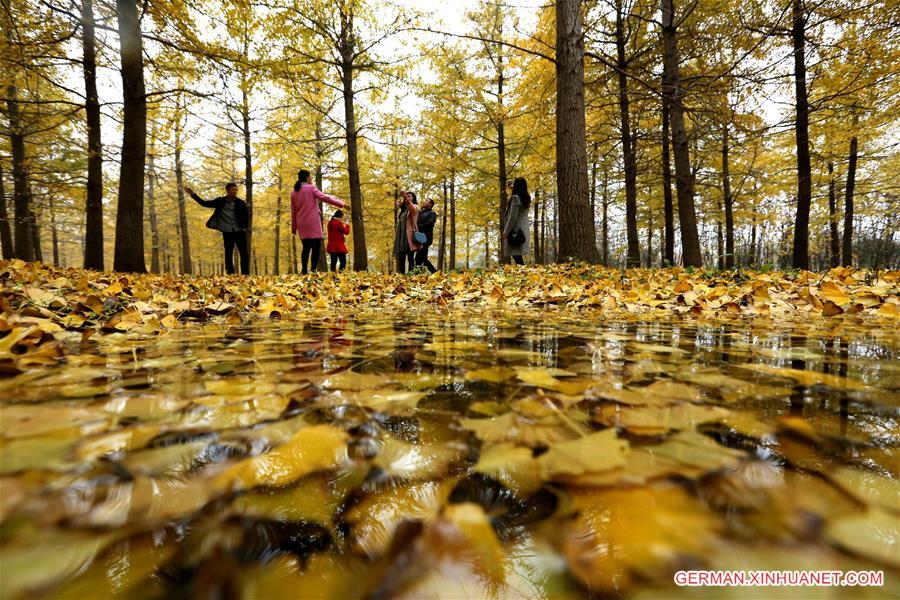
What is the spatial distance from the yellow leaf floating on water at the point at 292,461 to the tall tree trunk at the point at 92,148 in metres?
8.42

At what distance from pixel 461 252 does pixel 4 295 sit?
89.2ft

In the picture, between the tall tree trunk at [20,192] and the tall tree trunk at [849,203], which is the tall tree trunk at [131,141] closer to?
the tall tree trunk at [20,192]

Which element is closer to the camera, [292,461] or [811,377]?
[292,461]

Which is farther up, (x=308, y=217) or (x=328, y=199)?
(x=328, y=199)

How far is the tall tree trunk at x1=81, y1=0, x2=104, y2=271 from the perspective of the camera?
656 cm

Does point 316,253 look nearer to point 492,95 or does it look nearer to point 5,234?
point 492,95

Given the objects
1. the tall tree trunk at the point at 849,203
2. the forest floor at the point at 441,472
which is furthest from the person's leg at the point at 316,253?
the tall tree trunk at the point at 849,203

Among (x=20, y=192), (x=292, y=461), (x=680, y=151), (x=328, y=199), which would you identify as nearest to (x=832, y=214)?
(x=680, y=151)

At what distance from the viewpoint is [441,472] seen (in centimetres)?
46

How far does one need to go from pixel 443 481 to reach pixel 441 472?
2 cm

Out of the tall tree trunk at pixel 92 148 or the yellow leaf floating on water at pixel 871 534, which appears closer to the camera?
the yellow leaf floating on water at pixel 871 534

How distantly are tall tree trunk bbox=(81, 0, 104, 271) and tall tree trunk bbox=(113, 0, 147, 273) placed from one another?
126 centimetres

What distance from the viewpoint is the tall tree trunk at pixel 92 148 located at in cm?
656

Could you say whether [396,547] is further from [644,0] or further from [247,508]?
[644,0]
